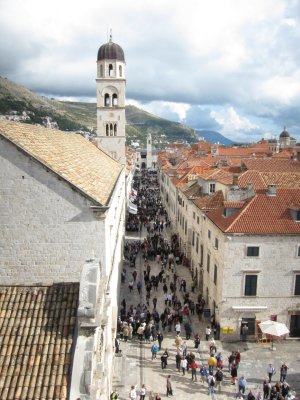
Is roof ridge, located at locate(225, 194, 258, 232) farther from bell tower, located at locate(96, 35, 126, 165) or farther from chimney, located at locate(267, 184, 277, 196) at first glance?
bell tower, located at locate(96, 35, 126, 165)

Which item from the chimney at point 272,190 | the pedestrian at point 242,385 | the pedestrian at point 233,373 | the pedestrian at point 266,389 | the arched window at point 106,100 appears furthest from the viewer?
the arched window at point 106,100

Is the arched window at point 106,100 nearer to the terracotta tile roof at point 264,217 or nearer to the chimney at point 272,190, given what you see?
the terracotta tile roof at point 264,217

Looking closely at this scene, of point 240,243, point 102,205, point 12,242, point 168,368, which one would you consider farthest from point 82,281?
point 240,243

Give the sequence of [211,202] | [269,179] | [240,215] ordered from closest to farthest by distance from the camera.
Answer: [240,215], [211,202], [269,179]

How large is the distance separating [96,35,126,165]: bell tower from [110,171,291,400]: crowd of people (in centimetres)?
1357

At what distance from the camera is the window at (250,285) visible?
83.6 feet

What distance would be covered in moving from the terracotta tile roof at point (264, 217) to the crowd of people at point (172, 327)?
688 cm

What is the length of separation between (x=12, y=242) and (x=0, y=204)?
1.51 m

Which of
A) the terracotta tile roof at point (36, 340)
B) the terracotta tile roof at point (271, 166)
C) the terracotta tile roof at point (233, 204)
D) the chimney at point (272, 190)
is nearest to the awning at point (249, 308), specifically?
the terracotta tile roof at point (233, 204)

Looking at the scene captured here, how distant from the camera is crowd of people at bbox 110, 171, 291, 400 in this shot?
1970 cm

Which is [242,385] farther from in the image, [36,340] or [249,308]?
[36,340]

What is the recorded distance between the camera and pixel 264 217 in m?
26.2

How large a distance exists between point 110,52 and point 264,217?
28.5m

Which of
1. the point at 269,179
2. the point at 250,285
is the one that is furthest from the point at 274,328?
the point at 269,179
